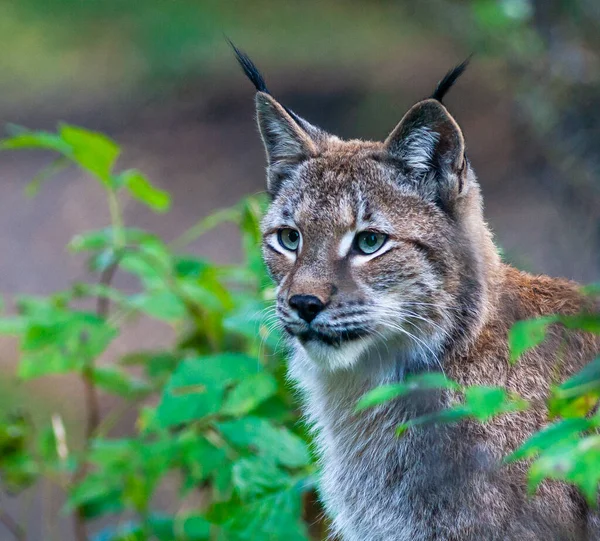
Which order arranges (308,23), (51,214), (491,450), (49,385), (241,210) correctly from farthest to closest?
(51,214) < (49,385) < (241,210) < (491,450) < (308,23)

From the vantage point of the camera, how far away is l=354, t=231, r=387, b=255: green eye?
14.0ft

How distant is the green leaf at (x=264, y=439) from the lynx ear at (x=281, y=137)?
4.28 ft

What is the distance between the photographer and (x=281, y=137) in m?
4.97

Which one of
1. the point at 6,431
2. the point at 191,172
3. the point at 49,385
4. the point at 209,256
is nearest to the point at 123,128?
the point at 191,172

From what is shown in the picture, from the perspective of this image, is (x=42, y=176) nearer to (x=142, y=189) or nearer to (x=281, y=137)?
(x=142, y=189)

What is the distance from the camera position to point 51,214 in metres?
15.3

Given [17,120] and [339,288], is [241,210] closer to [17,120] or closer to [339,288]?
[339,288]

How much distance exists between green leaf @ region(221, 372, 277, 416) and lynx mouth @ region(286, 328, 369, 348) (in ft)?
2.54

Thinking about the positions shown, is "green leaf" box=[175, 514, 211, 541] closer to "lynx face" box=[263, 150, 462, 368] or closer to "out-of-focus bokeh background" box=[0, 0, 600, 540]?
"lynx face" box=[263, 150, 462, 368]

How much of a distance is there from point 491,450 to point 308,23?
2449 millimetres

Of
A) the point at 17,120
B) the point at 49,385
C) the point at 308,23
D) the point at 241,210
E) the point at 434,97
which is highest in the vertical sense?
the point at 308,23

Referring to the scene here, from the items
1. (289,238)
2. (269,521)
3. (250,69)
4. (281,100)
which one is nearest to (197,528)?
(269,521)

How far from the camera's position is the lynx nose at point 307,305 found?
4.01 metres

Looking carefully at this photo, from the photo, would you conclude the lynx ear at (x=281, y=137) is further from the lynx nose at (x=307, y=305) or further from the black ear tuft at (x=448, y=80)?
the lynx nose at (x=307, y=305)
